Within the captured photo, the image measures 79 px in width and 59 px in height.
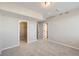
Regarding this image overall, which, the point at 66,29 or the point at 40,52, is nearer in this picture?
the point at 40,52

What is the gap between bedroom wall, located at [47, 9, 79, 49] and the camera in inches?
196

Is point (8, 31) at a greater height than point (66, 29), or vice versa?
point (66, 29)

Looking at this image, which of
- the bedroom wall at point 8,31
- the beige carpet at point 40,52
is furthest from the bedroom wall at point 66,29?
the bedroom wall at point 8,31

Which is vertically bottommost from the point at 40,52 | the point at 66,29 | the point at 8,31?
the point at 40,52

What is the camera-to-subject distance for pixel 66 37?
224 inches

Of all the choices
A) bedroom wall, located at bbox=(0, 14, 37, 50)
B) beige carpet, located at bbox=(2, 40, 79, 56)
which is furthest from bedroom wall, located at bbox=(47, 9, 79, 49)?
bedroom wall, located at bbox=(0, 14, 37, 50)

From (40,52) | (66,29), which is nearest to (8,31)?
(40,52)

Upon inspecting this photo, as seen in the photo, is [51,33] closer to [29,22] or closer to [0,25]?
[29,22]

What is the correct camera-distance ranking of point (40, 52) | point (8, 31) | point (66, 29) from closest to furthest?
point (40, 52) → point (8, 31) → point (66, 29)

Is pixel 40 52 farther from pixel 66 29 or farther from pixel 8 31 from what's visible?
pixel 66 29

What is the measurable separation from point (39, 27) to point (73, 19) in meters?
4.68

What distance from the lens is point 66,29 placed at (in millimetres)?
5680

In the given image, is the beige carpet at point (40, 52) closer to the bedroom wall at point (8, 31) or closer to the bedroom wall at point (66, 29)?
the bedroom wall at point (8, 31)

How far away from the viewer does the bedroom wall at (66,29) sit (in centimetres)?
497
